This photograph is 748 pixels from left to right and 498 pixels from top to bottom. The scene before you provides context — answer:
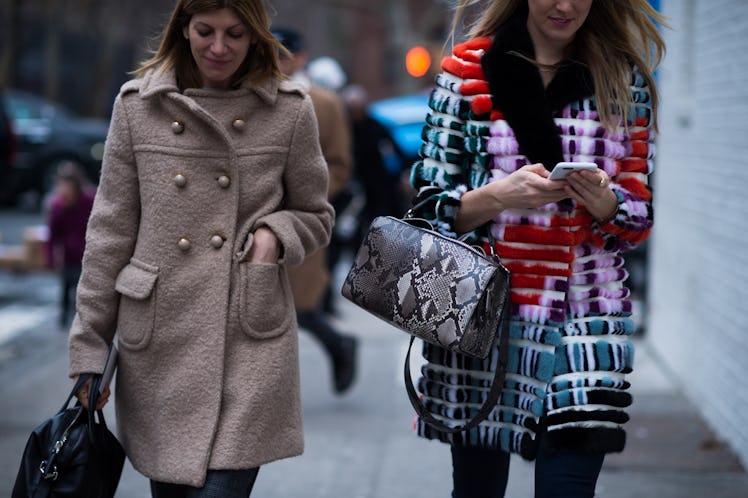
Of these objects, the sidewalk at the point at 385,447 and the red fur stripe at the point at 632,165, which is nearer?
the red fur stripe at the point at 632,165

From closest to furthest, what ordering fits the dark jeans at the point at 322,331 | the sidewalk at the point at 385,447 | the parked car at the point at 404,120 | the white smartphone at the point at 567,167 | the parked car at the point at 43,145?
the white smartphone at the point at 567,167
the sidewalk at the point at 385,447
the dark jeans at the point at 322,331
the parked car at the point at 404,120
the parked car at the point at 43,145

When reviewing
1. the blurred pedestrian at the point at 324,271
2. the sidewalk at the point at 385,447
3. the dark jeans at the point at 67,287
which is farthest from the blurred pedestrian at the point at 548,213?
the dark jeans at the point at 67,287

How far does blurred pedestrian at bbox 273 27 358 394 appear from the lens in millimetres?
6102

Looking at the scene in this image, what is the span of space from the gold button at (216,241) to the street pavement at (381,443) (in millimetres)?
2179

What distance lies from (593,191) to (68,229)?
733 centimetres

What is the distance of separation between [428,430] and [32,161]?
18760mm

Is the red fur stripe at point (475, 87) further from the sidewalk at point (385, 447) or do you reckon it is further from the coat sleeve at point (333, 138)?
the coat sleeve at point (333, 138)

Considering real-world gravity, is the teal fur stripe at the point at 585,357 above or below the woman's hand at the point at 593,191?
below

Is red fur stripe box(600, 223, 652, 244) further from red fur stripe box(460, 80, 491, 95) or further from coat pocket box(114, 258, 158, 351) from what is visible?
coat pocket box(114, 258, 158, 351)

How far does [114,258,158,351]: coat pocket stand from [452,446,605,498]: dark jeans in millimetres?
876

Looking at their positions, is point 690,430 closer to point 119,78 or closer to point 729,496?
point 729,496

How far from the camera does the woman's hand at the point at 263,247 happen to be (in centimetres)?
314

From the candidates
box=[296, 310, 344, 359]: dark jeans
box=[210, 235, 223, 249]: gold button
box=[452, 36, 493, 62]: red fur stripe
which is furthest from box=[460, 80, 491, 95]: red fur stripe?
box=[296, 310, 344, 359]: dark jeans

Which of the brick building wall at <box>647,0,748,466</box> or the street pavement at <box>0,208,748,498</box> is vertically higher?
the brick building wall at <box>647,0,748,466</box>
